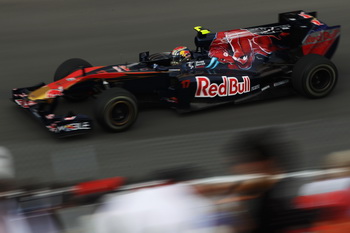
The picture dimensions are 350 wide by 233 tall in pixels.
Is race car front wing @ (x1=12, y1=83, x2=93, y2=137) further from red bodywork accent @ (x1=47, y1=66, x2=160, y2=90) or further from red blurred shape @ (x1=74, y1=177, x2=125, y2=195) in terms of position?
red blurred shape @ (x1=74, y1=177, x2=125, y2=195)

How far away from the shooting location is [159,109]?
792 centimetres

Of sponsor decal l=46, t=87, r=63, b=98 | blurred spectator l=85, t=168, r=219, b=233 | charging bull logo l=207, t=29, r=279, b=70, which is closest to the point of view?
blurred spectator l=85, t=168, r=219, b=233

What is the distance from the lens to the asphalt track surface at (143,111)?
6.36 metres

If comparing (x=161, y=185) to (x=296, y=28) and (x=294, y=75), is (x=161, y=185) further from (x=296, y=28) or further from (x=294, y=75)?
(x=296, y=28)

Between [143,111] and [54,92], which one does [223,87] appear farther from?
[54,92]

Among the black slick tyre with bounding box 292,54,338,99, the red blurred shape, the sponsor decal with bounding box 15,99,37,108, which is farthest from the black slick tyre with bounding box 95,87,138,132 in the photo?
the red blurred shape

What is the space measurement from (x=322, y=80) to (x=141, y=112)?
2.48 metres

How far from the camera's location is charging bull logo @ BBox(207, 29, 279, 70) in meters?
8.19

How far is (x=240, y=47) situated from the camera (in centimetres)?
834

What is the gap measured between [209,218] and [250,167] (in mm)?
383

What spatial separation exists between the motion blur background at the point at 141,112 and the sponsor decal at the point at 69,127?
15 cm

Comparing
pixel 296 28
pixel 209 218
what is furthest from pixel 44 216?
pixel 296 28

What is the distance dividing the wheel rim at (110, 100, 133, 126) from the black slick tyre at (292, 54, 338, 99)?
2.31 meters

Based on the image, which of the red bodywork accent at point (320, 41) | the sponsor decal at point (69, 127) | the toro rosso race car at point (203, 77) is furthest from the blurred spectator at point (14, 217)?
the red bodywork accent at point (320, 41)
